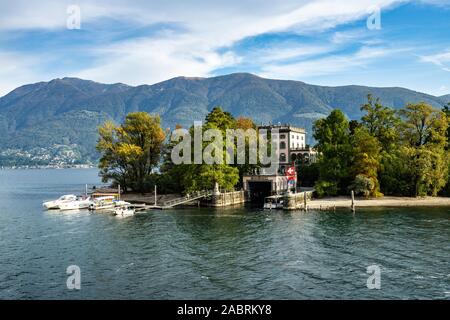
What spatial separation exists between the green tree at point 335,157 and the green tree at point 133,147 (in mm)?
40499

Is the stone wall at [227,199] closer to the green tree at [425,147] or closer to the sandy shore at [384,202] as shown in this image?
the sandy shore at [384,202]

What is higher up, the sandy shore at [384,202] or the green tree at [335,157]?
the green tree at [335,157]

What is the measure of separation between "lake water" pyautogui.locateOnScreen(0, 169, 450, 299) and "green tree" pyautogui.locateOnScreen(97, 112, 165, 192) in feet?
108

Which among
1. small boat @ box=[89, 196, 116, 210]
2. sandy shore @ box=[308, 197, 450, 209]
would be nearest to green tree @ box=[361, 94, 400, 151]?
sandy shore @ box=[308, 197, 450, 209]

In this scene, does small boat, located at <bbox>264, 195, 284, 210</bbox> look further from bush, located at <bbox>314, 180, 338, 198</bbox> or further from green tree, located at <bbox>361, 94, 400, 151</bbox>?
green tree, located at <bbox>361, 94, 400, 151</bbox>

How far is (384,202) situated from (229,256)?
49.4m

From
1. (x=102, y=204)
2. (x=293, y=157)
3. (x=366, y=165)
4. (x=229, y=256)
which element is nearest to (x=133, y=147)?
(x=102, y=204)

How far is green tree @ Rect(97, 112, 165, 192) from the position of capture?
10106 cm

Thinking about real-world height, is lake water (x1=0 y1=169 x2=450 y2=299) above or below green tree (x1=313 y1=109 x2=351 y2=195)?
below

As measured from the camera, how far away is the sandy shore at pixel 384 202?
3155 inches

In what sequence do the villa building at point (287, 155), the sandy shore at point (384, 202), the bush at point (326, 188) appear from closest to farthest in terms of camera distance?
the sandy shore at point (384, 202)
the bush at point (326, 188)
the villa building at point (287, 155)

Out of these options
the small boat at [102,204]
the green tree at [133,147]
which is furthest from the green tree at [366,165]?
the small boat at [102,204]

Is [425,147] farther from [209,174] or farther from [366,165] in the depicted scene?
[209,174]

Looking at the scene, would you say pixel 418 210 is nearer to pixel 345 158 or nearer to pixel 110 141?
pixel 345 158
